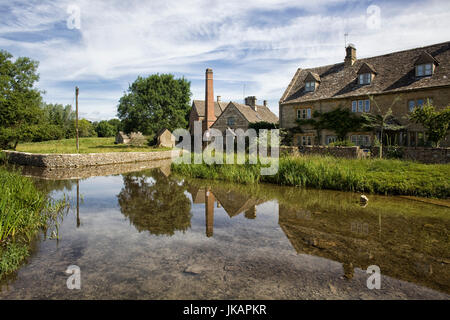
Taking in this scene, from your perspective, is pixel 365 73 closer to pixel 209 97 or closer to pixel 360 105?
pixel 360 105

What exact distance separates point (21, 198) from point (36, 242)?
2.13 m

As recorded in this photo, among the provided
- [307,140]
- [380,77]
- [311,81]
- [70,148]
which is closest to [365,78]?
[380,77]

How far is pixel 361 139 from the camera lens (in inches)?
971

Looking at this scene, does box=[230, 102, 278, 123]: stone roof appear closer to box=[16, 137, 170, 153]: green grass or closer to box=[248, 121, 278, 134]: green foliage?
box=[248, 121, 278, 134]: green foliage

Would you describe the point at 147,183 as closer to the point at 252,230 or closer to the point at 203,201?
the point at 203,201

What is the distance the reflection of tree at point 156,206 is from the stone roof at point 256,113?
21.5 metres

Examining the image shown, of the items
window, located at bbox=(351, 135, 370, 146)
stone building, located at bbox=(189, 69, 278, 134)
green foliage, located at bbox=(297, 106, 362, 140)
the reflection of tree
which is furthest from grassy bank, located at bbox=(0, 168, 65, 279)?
stone building, located at bbox=(189, 69, 278, 134)

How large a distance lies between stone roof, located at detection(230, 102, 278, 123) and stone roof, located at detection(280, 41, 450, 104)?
7.02 metres

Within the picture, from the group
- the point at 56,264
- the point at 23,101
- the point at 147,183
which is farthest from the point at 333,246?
the point at 23,101

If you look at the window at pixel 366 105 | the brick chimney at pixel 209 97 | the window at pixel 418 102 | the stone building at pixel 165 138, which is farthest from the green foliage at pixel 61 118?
the window at pixel 418 102

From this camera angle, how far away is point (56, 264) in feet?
18.0

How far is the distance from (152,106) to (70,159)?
75.1 feet

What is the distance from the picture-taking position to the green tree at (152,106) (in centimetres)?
4459

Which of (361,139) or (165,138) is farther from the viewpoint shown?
(165,138)
